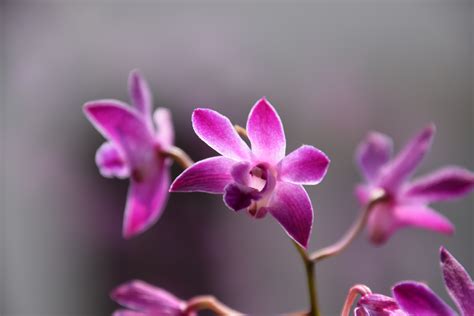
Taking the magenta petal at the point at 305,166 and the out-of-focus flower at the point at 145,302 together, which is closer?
the magenta petal at the point at 305,166

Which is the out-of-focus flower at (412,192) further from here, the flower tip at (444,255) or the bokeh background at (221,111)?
the bokeh background at (221,111)

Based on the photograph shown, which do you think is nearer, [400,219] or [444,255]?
[444,255]

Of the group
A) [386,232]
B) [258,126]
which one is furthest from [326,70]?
[258,126]

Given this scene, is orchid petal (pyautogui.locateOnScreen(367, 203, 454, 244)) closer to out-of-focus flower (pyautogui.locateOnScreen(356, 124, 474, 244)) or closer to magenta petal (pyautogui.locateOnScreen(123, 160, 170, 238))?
out-of-focus flower (pyautogui.locateOnScreen(356, 124, 474, 244))

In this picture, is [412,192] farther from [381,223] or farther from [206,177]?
[206,177]

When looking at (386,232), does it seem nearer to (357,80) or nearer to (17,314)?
(17,314)

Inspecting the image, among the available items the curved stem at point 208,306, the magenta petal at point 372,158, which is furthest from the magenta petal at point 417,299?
the magenta petal at point 372,158

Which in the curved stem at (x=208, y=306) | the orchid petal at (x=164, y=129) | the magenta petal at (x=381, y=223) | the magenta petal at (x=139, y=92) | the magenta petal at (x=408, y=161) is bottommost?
the curved stem at (x=208, y=306)

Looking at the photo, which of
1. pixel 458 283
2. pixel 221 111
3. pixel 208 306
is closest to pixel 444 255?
pixel 458 283
